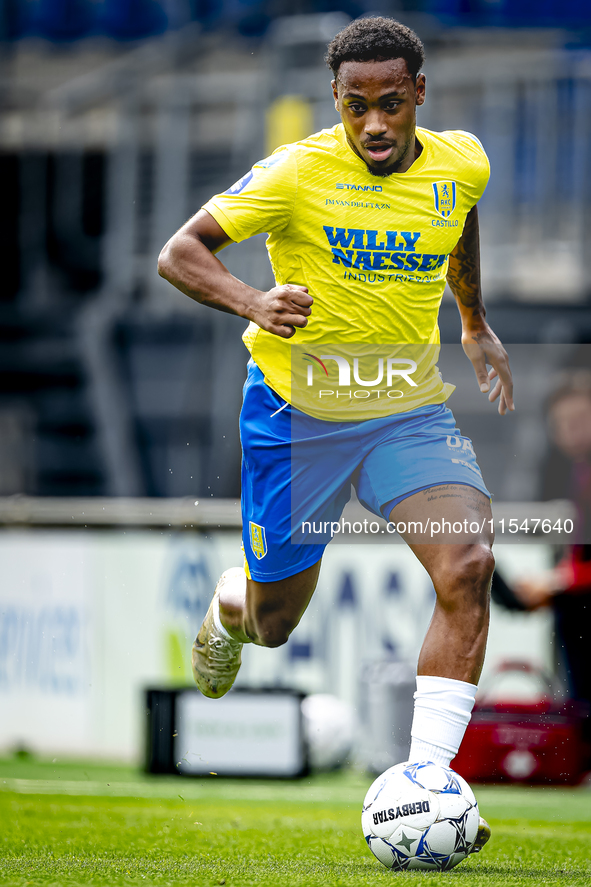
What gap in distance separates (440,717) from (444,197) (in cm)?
163

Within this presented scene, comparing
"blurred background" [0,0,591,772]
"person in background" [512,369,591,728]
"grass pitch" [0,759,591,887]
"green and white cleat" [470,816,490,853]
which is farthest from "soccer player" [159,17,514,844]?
"blurred background" [0,0,591,772]

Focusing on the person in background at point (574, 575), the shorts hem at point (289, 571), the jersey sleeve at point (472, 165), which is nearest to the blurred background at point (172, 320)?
the person in background at point (574, 575)

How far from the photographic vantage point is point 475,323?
448 cm

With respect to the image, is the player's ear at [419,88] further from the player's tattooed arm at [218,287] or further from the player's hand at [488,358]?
the player's hand at [488,358]

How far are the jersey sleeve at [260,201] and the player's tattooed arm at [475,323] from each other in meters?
0.77

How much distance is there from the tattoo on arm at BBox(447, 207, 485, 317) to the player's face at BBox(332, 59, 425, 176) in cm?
64

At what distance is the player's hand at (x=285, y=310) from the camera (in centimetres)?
355

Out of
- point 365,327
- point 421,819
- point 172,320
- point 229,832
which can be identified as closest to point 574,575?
point 229,832

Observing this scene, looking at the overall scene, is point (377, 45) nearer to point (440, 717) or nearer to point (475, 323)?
point (475, 323)

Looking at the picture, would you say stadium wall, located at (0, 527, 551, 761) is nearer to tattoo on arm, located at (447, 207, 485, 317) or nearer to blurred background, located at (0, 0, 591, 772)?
blurred background, located at (0, 0, 591, 772)

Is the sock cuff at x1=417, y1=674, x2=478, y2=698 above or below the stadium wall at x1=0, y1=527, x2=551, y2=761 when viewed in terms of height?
above

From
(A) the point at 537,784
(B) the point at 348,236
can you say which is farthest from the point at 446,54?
(B) the point at 348,236

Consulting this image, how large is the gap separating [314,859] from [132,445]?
8332 mm

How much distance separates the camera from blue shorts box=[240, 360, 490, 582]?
3.88 meters
